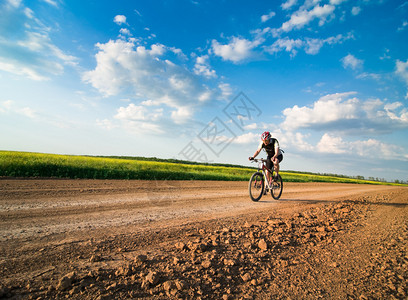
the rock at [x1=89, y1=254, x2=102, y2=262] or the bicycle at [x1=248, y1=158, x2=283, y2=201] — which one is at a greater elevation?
the bicycle at [x1=248, y1=158, x2=283, y2=201]

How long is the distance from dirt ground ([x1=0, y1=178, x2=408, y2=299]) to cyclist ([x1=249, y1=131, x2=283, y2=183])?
3280 millimetres

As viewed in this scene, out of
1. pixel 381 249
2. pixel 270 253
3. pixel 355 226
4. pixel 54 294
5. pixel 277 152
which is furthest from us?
pixel 277 152

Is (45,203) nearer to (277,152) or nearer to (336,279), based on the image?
(336,279)

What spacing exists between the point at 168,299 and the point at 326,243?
2.84 metres

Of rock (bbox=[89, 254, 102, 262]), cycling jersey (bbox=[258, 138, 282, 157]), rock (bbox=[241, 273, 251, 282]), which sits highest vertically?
cycling jersey (bbox=[258, 138, 282, 157])

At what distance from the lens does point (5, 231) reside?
3162 mm

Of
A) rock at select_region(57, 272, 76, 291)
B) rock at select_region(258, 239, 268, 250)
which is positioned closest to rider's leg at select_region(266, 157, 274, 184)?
rock at select_region(258, 239, 268, 250)

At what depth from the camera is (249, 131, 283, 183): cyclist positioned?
7512 millimetres

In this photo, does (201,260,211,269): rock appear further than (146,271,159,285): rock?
Yes

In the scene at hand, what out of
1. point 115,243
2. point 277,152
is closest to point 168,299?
point 115,243

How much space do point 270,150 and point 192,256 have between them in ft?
20.2

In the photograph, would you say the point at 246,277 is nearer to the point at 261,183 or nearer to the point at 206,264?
the point at 206,264

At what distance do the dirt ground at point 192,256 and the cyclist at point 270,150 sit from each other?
10.8ft

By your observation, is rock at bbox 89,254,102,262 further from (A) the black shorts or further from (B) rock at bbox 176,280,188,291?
(A) the black shorts
